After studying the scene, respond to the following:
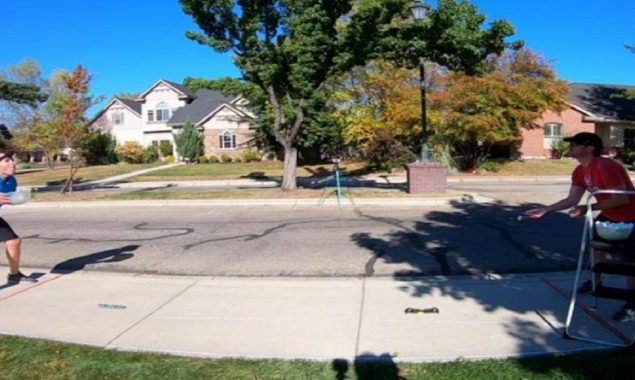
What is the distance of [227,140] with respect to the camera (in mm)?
43875

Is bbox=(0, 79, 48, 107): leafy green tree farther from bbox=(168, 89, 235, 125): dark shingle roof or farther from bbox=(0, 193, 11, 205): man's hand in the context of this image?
bbox=(168, 89, 235, 125): dark shingle roof

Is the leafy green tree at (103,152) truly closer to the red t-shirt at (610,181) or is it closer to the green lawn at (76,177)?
the green lawn at (76,177)

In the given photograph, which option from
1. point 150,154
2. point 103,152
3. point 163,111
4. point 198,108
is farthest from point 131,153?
point 163,111

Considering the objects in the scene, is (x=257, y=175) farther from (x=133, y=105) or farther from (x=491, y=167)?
(x=133, y=105)

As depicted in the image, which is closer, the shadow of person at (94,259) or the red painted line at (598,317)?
the red painted line at (598,317)

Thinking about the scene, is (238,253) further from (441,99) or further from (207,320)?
(441,99)

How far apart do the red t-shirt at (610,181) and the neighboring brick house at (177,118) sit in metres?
38.1

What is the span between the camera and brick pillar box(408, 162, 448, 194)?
16.4 m

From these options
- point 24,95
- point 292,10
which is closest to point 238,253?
point 292,10

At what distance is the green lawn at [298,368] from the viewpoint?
12.6 ft

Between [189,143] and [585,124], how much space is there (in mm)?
27850

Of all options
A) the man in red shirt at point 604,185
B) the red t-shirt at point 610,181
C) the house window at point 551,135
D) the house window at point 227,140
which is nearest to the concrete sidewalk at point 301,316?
the man in red shirt at point 604,185

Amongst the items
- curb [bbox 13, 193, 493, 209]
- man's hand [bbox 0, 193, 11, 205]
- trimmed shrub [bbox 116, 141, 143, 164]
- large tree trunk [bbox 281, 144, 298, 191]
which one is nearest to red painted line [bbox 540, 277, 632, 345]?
man's hand [bbox 0, 193, 11, 205]

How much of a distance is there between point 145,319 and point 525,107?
24691 mm
